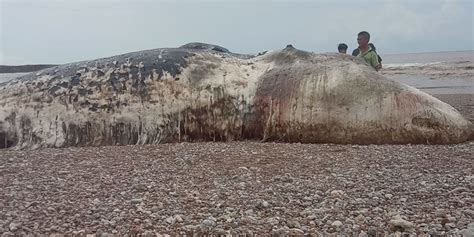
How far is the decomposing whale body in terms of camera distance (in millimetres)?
5246

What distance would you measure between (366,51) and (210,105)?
2.76 metres

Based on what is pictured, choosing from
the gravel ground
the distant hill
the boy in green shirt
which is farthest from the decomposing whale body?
the distant hill

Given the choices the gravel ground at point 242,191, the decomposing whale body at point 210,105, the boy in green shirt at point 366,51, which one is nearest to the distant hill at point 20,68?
the boy in green shirt at point 366,51

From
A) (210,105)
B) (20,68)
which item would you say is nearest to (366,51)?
(210,105)

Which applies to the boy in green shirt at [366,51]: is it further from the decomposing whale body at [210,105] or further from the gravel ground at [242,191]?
the gravel ground at [242,191]

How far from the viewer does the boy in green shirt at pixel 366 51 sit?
7.17m

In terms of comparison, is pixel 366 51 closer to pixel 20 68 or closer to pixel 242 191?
pixel 242 191

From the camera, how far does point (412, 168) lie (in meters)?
3.94

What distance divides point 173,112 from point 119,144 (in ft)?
2.08

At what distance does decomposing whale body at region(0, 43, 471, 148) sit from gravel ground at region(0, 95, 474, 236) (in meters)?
0.49

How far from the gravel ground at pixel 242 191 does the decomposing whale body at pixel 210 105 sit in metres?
0.49

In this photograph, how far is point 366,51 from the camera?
729cm

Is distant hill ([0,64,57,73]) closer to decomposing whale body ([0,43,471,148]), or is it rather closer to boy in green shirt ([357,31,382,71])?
boy in green shirt ([357,31,382,71])

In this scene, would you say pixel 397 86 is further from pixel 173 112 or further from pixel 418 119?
pixel 173 112
